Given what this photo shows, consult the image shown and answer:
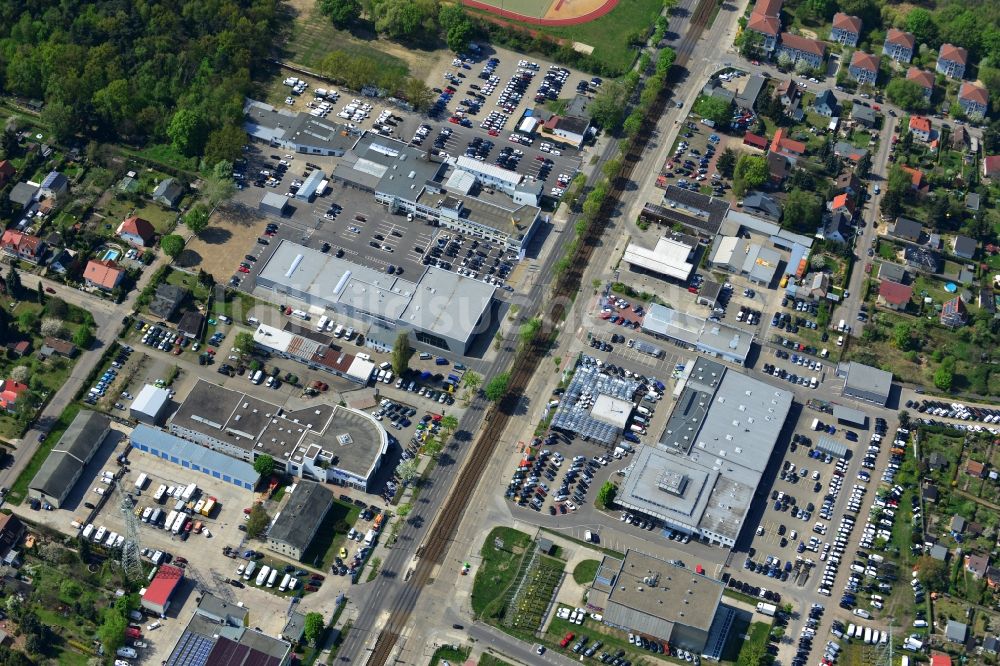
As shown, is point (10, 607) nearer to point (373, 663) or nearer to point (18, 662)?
point (18, 662)

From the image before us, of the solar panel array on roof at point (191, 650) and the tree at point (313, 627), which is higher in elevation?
the tree at point (313, 627)

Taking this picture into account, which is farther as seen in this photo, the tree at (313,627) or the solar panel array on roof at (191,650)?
the tree at (313,627)

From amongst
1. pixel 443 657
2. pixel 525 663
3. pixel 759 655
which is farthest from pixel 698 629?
pixel 443 657

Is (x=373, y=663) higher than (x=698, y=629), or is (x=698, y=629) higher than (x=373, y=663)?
(x=698, y=629)

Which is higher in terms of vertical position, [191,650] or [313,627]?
[313,627]

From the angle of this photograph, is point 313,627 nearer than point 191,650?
No
